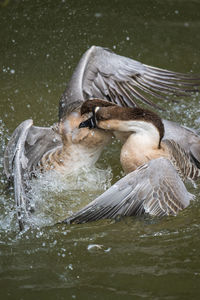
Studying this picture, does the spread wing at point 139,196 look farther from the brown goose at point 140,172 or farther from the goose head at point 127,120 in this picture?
the goose head at point 127,120

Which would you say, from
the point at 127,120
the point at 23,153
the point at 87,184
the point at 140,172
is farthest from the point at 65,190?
the point at 140,172

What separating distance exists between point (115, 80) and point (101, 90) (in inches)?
8.7

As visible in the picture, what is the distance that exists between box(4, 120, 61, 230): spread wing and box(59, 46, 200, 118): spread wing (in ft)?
1.71

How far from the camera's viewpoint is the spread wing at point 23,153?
197 inches

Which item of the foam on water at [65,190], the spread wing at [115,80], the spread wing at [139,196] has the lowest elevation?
the foam on water at [65,190]

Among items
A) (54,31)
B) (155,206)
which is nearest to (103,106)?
(155,206)

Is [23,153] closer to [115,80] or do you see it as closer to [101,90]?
[101,90]

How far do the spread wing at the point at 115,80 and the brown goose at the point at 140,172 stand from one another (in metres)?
0.94

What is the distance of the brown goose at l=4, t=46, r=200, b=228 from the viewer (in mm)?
6004

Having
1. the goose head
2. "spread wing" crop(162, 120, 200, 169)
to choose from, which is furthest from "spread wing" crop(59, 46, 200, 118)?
the goose head

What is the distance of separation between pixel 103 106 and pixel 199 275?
6.78ft

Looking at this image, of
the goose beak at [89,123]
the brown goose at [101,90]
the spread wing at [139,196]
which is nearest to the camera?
the spread wing at [139,196]

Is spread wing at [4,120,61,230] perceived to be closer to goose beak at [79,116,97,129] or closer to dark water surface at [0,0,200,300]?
dark water surface at [0,0,200,300]

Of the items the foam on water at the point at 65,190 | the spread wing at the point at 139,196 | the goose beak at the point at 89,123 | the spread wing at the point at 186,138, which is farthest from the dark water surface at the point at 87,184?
the goose beak at the point at 89,123
